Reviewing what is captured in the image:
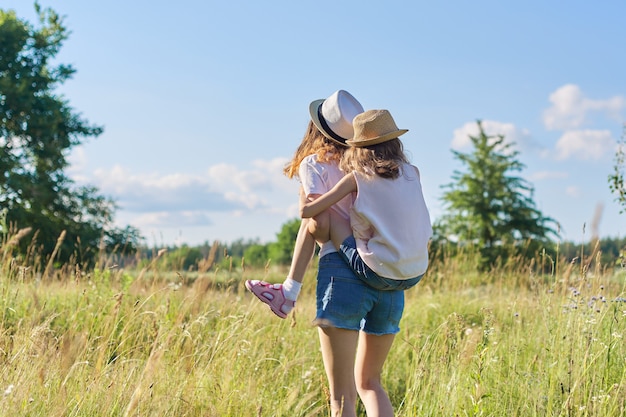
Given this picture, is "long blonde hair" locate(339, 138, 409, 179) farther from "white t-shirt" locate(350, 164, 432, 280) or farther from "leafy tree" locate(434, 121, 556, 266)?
"leafy tree" locate(434, 121, 556, 266)

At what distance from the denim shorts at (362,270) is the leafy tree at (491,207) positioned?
19.4 m

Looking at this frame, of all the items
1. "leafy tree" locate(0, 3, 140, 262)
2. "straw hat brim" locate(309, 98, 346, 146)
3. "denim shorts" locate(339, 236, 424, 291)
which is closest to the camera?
"denim shorts" locate(339, 236, 424, 291)

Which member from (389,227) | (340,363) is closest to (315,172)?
(389,227)

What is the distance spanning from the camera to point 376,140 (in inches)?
130

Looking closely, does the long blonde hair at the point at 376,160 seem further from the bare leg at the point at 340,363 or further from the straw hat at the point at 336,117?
the bare leg at the point at 340,363

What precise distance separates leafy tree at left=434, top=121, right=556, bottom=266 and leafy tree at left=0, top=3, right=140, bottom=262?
1105 cm

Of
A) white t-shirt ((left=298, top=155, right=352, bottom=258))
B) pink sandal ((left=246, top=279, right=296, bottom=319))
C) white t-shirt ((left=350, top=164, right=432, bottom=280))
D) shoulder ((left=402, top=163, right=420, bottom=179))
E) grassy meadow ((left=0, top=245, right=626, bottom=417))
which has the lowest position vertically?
grassy meadow ((left=0, top=245, right=626, bottom=417))

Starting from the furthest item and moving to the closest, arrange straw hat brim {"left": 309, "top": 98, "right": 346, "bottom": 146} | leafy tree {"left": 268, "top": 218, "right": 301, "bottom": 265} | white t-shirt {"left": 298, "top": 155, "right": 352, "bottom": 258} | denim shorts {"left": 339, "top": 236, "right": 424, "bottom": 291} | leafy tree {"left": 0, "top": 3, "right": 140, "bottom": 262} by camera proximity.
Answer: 1. leafy tree {"left": 268, "top": 218, "right": 301, "bottom": 265}
2. leafy tree {"left": 0, "top": 3, "right": 140, "bottom": 262}
3. straw hat brim {"left": 309, "top": 98, "right": 346, "bottom": 146}
4. white t-shirt {"left": 298, "top": 155, "right": 352, "bottom": 258}
5. denim shorts {"left": 339, "top": 236, "right": 424, "bottom": 291}

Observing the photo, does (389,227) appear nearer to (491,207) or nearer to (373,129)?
(373,129)

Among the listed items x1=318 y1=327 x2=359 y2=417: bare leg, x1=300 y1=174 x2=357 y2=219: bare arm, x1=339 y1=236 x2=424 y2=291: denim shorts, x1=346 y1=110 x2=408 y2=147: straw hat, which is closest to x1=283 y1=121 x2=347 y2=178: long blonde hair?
x1=346 y1=110 x2=408 y2=147: straw hat

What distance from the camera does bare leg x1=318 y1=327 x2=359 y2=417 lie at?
318cm

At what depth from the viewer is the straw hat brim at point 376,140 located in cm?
329

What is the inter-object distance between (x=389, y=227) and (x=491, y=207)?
2047 centimetres

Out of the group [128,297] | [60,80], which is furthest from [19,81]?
[128,297]
